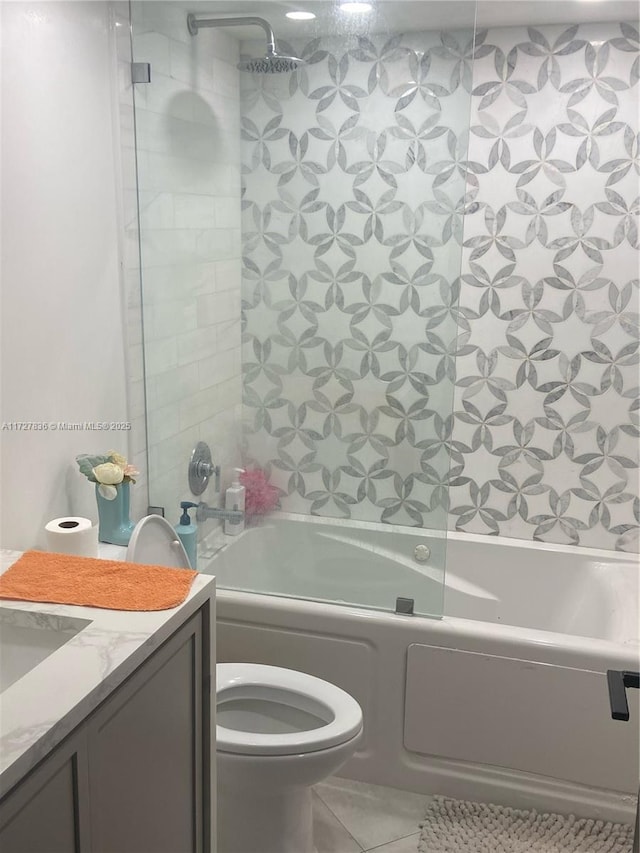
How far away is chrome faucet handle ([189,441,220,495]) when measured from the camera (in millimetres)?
2643

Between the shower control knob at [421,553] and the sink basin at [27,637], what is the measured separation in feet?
4.07

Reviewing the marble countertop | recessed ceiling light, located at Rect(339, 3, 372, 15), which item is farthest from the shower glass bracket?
the marble countertop

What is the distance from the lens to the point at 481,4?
2496 mm

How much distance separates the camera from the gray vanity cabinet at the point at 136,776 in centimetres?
117

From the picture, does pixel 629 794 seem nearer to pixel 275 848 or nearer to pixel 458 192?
pixel 275 848

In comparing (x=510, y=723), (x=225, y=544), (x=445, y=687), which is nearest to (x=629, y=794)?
(x=510, y=723)

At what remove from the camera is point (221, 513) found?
2678 millimetres

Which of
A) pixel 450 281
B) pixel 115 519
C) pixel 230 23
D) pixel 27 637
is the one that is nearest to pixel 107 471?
A: pixel 115 519

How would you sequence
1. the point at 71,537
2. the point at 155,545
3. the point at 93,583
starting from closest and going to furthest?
the point at 93,583
the point at 71,537
the point at 155,545

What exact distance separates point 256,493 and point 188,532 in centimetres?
26

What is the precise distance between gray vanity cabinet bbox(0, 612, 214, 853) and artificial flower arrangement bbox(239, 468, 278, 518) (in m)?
1.01

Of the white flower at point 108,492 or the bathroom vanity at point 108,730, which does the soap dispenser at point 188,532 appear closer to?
the white flower at point 108,492

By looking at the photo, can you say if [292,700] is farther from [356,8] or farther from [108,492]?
[356,8]

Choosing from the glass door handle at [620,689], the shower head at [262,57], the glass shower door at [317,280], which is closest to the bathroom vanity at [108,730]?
the glass door handle at [620,689]
